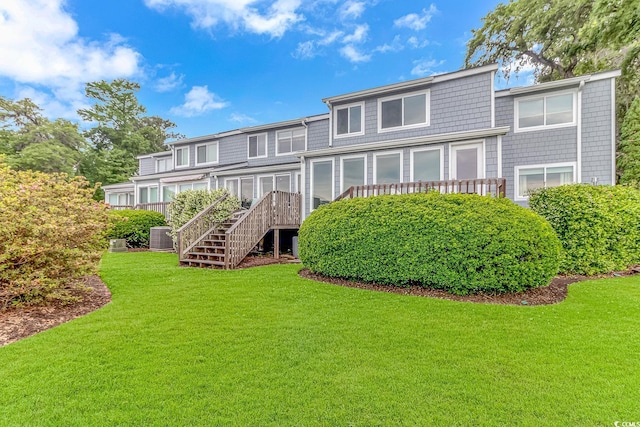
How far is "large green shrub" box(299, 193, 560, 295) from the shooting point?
6016 mm

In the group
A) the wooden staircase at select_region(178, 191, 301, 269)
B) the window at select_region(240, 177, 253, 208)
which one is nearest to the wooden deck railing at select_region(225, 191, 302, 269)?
the wooden staircase at select_region(178, 191, 301, 269)

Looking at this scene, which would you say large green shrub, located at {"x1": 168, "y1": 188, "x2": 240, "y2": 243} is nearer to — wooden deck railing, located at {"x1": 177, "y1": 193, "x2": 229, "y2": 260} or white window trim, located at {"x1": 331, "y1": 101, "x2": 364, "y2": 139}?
wooden deck railing, located at {"x1": 177, "y1": 193, "x2": 229, "y2": 260}

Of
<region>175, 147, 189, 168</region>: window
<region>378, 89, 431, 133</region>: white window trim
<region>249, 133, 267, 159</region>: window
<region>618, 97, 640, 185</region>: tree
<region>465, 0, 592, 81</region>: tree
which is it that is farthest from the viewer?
<region>175, 147, 189, 168</region>: window

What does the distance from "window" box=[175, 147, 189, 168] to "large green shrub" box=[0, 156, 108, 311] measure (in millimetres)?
15080

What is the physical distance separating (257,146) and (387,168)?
9536 mm

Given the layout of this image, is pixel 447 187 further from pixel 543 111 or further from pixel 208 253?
pixel 208 253

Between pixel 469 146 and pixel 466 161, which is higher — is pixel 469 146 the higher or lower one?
the higher one

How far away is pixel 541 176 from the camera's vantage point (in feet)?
38.7

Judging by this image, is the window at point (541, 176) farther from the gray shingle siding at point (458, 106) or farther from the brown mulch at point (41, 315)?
the brown mulch at point (41, 315)

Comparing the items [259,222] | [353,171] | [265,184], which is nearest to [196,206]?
[259,222]

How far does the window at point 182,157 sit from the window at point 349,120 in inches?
483

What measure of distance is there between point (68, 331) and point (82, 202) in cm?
308

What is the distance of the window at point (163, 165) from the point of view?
2284cm

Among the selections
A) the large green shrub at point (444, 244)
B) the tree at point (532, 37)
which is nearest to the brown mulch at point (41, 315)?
the large green shrub at point (444, 244)
